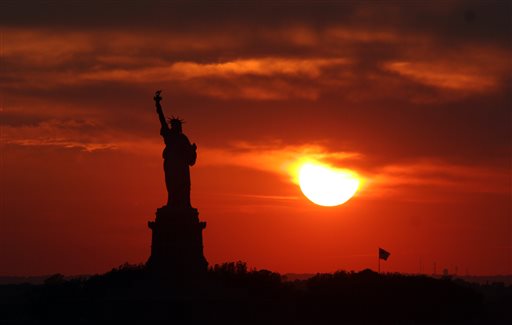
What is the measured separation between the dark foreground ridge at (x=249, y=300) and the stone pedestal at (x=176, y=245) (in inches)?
27.1

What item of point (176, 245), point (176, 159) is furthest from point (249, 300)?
point (176, 159)

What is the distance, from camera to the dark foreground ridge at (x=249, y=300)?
178ft

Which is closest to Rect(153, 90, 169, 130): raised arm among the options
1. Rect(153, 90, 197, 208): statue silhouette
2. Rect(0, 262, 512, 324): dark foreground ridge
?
Rect(153, 90, 197, 208): statue silhouette

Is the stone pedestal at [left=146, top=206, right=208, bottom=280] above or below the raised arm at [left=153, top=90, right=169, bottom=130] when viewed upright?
below

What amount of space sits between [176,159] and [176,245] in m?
4.18

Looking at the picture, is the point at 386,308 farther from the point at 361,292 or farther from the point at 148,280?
the point at 148,280

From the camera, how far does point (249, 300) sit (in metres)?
56.6

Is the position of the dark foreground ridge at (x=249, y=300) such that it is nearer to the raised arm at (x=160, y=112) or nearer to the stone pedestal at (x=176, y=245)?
the stone pedestal at (x=176, y=245)

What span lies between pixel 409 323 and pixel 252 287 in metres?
7.49

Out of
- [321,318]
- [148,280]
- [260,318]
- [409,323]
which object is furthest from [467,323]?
[148,280]

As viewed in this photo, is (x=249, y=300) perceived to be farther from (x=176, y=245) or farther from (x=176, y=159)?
(x=176, y=159)

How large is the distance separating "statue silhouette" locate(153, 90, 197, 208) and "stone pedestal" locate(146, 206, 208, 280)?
888 millimetres

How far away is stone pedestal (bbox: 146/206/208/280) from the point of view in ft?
185

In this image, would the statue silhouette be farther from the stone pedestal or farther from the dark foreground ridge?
the dark foreground ridge
